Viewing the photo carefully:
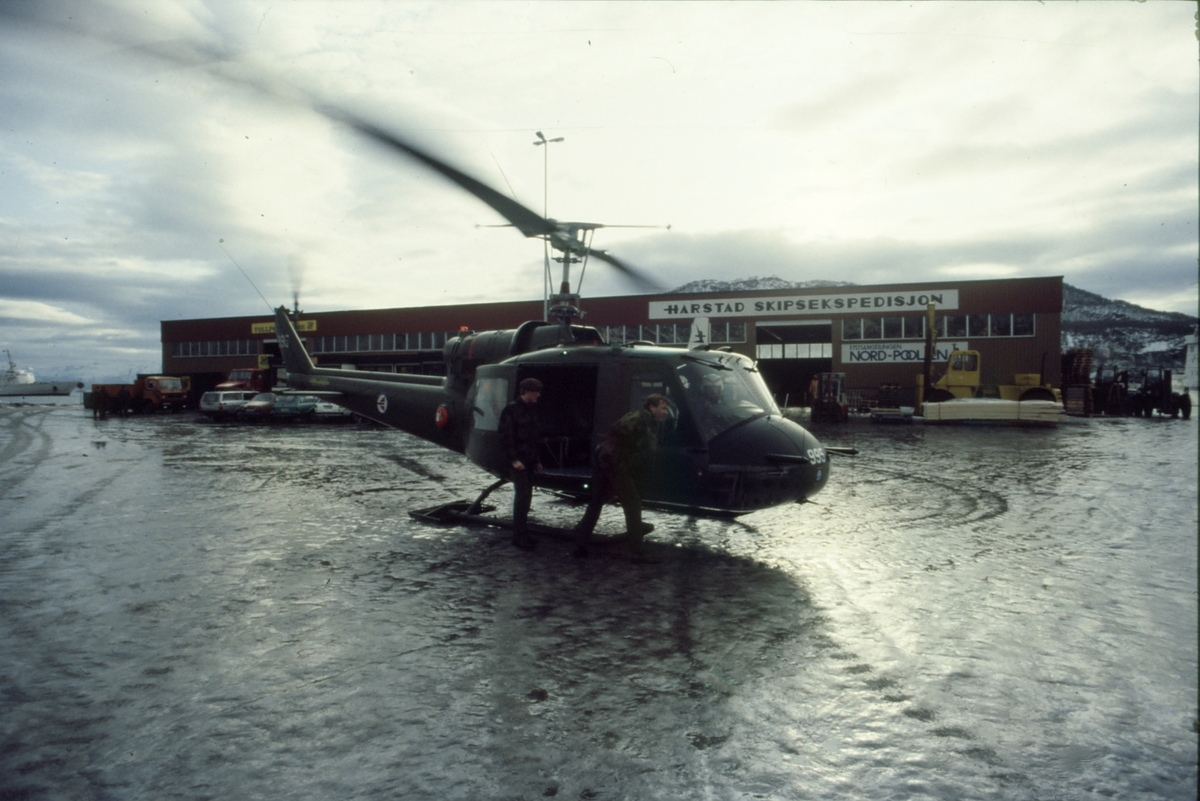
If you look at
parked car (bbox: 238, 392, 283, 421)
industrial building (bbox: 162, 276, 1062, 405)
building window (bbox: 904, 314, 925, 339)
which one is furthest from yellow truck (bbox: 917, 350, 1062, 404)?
parked car (bbox: 238, 392, 283, 421)

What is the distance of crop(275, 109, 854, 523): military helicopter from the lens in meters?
6.79

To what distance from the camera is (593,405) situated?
27.7ft

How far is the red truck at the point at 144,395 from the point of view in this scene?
3597 cm

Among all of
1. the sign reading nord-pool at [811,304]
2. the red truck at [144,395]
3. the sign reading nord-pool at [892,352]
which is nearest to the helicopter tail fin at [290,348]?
the red truck at [144,395]

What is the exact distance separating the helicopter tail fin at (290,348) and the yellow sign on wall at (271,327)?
34.2 meters

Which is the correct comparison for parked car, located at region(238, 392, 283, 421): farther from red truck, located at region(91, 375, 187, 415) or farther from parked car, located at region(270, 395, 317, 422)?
red truck, located at region(91, 375, 187, 415)

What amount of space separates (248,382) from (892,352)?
111 ft

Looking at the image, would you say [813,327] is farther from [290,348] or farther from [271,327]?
[271,327]

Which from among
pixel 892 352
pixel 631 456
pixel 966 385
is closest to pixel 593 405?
pixel 631 456

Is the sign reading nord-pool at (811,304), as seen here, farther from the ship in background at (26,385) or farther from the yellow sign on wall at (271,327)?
the ship in background at (26,385)

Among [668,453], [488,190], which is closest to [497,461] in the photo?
[668,453]

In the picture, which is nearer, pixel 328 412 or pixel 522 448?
pixel 522 448

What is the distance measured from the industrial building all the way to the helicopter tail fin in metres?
17.8

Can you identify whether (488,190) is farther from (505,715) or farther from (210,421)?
(210,421)
